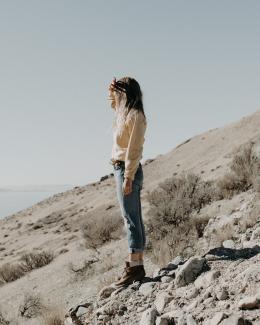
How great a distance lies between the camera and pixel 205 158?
28766 mm

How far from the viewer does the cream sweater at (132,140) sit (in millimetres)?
4359

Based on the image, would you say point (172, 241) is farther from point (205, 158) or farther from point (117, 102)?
point (205, 158)

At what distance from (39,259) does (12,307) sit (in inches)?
122

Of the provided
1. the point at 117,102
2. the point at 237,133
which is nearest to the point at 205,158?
the point at 237,133

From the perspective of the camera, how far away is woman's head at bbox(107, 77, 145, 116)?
14.9ft

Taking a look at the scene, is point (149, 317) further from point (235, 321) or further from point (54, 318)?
point (54, 318)

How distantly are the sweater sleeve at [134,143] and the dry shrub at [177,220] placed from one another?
6.74 feet

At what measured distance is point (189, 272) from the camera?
4.12 meters

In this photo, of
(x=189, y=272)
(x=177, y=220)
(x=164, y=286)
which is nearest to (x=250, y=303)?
(x=189, y=272)

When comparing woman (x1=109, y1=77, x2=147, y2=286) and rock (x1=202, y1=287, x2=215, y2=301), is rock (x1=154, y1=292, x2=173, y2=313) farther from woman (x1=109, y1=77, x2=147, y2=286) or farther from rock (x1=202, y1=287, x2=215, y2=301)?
woman (x1=109, y1=77, x2=147, y2=286)

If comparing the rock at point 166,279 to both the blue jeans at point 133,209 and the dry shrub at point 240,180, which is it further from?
the dry shrub at point 240,180

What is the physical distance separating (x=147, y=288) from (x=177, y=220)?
181 inches

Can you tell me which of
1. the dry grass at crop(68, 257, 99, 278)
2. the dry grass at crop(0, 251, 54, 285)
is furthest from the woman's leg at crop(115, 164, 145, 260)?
the dry grass at crop(0, 251, 54, 285)

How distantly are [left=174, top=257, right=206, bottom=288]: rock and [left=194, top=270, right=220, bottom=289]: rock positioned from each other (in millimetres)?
144
